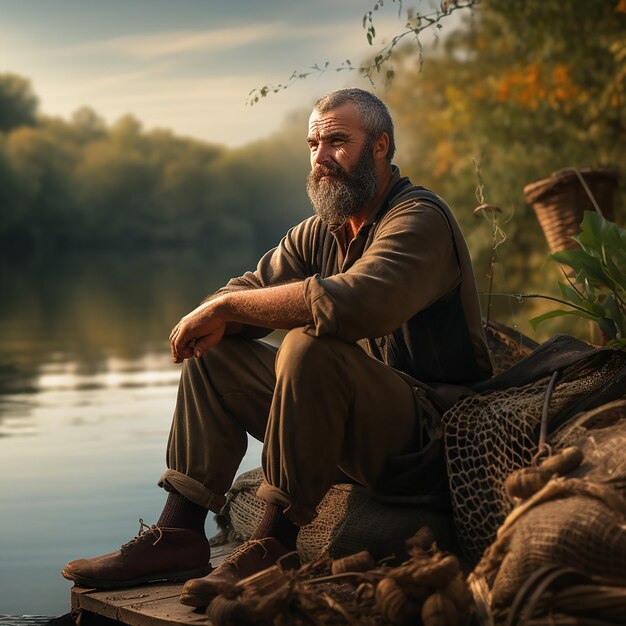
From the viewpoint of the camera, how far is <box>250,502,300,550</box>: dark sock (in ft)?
10.9

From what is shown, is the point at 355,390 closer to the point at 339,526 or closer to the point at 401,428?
the point at 401,428

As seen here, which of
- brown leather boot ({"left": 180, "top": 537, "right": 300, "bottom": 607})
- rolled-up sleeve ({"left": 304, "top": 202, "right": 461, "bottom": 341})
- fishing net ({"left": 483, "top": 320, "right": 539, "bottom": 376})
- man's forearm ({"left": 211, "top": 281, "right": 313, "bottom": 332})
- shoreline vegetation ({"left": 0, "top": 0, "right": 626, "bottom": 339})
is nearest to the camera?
brown leather boot ({"left": 180, "top": 537, "right": 300, "bottom": 607})

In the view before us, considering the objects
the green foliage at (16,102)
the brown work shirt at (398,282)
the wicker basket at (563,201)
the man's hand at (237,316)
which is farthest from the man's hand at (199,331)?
the green foliage at (16,102)

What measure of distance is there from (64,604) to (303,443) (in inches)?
67.4

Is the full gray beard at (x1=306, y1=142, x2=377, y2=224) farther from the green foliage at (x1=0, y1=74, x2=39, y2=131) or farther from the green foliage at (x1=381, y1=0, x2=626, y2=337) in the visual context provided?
the green foliage at (x1=0, y1=74, x2=39, y2=131)

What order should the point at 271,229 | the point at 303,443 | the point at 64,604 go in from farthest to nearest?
the point at 271,229 < the point at 64,604 < the point at 303,443

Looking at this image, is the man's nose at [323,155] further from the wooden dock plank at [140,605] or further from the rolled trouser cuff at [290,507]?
the wooden dock plank at [140,605]

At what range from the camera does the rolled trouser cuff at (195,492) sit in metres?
3.61

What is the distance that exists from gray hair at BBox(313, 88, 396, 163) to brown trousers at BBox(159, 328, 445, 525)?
0.76 meters

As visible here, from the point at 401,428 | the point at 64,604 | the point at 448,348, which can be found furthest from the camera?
the point at 64,604

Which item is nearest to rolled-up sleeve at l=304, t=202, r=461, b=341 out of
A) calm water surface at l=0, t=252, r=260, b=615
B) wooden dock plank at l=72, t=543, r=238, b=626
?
wooden dock plank at l=72, t=543, r=238, b=626

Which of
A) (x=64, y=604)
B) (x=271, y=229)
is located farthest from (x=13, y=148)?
(x=64, y=604)

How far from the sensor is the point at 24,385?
427 inches

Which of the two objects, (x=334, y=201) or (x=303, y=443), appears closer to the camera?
(x=303, y=443)
